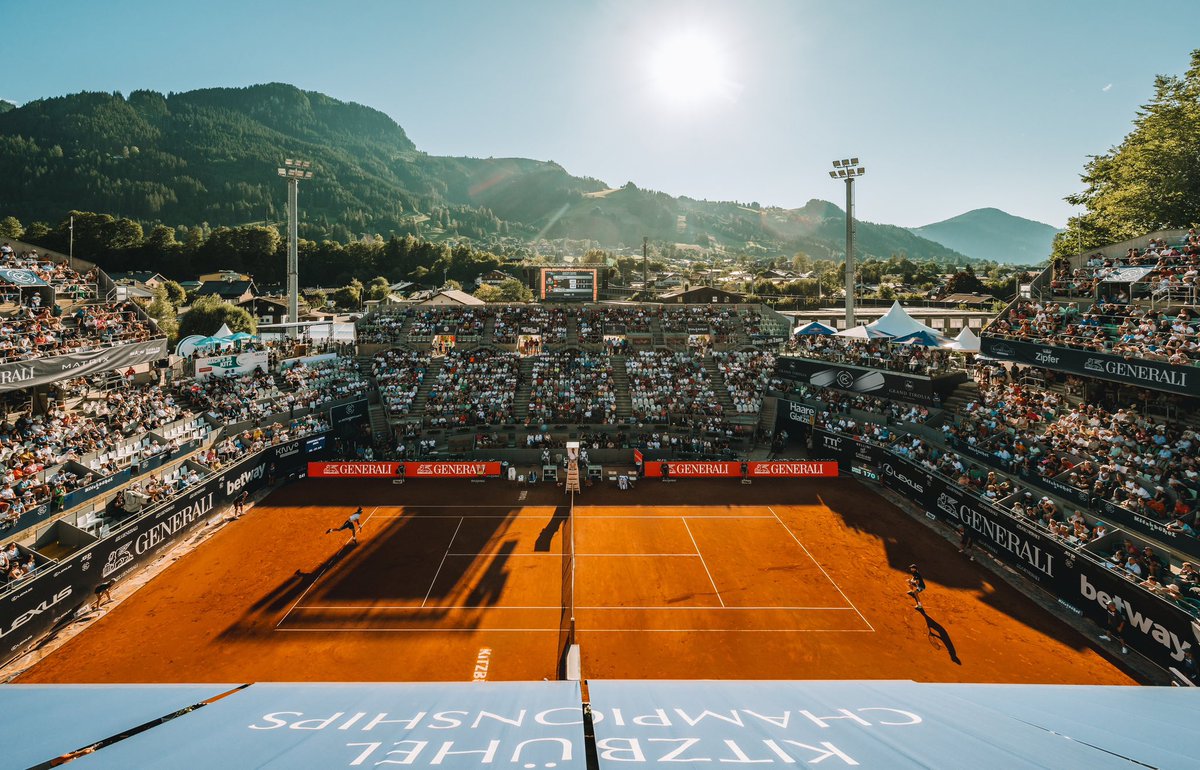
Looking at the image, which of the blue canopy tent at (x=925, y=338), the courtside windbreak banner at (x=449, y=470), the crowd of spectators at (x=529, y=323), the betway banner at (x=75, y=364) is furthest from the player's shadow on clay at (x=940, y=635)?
the betway banner at (x=75, y=364)

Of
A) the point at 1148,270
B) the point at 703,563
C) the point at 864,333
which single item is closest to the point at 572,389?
the point at 703,563

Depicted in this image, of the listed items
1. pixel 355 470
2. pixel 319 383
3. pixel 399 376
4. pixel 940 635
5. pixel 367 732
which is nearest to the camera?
pixel 367 732

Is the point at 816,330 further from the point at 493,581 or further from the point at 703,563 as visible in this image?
the point at 493,581

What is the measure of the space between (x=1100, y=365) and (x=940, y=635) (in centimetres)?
1592

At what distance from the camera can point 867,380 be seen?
34094 millimetres

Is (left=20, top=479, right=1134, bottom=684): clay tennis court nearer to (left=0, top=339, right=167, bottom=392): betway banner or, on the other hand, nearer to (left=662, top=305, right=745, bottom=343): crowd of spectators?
(left=0, top=339, right=167, bottom=392): betway banner

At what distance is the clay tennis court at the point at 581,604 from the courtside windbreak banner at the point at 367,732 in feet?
36.4

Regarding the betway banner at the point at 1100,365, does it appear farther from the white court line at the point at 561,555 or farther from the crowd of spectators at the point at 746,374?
the white court line at the point at 561,555

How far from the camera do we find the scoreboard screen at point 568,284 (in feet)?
165

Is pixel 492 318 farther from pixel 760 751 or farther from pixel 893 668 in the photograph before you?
pixel 760 751

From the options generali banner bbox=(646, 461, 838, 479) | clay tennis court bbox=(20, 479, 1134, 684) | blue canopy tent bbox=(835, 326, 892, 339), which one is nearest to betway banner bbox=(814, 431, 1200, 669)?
clay tennis court bbox=(20, 479, 1134, 684)

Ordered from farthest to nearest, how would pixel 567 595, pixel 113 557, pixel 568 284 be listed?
pixel 568 284 → pixel 567 595 → pixel 113 557

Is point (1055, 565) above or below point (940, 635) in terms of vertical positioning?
above

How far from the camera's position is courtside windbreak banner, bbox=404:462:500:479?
30016 mm
